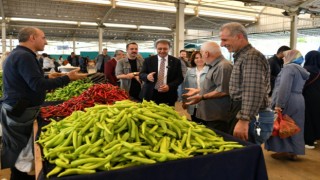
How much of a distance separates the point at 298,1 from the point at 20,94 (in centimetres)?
1004

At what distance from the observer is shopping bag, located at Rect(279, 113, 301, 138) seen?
3639 millimetres

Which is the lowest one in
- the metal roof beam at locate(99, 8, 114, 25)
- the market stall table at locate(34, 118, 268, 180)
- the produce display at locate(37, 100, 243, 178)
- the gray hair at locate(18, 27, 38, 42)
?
the market stall table at locate(34, 118, 268, 180)

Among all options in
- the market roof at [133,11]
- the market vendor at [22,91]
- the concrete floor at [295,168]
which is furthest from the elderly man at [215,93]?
the market roof at [133,11]

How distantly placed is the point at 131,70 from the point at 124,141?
311cm

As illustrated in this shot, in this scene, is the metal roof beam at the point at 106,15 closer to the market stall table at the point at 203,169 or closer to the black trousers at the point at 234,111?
the black trousers at the point at 234,111

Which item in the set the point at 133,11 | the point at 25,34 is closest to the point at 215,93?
the point at 25,34

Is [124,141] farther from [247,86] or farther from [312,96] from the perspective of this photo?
[312,96]

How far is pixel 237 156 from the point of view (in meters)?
1.68

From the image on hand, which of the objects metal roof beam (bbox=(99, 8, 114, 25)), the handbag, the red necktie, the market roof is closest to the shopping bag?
the handbag

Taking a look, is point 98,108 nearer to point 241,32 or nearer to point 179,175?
point 179,175

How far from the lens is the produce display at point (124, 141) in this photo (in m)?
1.48

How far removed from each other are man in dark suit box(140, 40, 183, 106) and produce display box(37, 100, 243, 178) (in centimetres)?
181

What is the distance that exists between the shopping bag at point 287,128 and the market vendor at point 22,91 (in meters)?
2.60

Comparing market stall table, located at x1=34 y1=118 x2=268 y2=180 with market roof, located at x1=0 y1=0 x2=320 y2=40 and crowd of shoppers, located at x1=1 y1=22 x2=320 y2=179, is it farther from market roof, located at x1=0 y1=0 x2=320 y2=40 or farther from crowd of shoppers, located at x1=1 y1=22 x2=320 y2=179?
market roof, located at x1=0 y1=0 x2=320 y2=40
